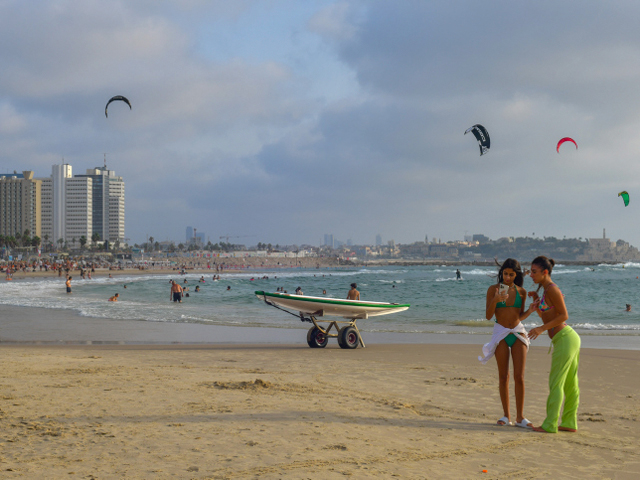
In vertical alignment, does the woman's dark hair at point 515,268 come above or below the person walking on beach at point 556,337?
above

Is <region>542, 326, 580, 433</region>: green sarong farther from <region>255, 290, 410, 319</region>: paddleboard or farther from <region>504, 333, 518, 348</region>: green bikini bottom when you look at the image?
<region>255, 290, 410, 319</region>: paddleboard

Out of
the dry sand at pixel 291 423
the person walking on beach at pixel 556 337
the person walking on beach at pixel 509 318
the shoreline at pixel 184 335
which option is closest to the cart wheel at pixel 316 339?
the shoreline at pixel 184 335

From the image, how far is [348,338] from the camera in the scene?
12.5 m

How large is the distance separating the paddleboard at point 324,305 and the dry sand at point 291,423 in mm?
3071

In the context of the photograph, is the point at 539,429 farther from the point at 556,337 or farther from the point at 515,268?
the point at 515,268

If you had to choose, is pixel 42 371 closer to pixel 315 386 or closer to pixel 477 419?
pixel 315 386

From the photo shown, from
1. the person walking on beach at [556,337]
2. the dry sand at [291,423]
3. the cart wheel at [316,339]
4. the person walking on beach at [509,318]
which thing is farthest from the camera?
the cart wheel at [316,339]

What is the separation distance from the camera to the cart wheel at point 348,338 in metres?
12.5

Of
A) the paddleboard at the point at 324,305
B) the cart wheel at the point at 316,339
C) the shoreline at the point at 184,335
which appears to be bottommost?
the shoreline at the point at 184,335

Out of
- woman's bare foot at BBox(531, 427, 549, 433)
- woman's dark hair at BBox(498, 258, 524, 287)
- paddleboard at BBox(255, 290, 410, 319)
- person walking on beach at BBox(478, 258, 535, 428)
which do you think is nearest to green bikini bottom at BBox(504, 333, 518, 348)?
person walking on beach at BBox(478, 258, 535, 428)

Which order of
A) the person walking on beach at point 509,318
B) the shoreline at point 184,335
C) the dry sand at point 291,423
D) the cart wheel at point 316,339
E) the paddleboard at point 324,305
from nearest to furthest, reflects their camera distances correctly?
the dry sand at point 291,423 → the person walking on beach at point 509,318 → the paddleboard at point 324,305 → the cart wheel at point 316,339 → the shoreline at point 184,335

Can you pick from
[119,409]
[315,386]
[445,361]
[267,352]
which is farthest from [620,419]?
[267,352]

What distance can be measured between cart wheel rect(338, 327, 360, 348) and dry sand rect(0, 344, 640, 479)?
9.83ft

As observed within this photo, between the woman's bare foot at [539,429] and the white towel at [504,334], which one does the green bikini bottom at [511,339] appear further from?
the woman's bare foot at [539,429]
